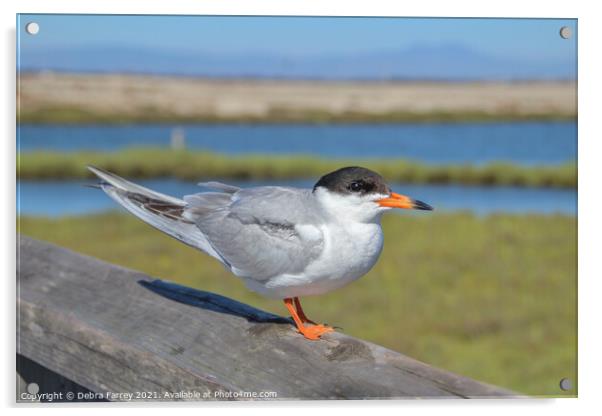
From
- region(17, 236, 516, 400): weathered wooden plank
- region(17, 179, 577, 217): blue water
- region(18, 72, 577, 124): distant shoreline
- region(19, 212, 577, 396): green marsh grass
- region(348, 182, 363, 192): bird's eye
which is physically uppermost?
region(18, 72, 577, 124): distant shoreline

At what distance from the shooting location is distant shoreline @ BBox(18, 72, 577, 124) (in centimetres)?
558

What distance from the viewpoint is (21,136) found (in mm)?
4789

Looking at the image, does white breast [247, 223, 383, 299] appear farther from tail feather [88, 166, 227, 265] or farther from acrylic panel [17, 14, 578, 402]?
tail feather [88, 166, 227, 265]

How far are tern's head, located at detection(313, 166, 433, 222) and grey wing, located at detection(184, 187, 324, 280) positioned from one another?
0.11 meters

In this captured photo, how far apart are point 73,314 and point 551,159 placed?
3.06m

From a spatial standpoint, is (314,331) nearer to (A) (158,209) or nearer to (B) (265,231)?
(B) (265,231)

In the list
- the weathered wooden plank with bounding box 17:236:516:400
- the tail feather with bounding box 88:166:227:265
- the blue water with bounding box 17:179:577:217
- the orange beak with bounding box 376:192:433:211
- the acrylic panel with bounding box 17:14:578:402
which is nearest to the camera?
the weathered wooden plank with bounding box 17:236:516:400

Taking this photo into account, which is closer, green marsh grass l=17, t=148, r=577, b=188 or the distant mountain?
the distant mountain

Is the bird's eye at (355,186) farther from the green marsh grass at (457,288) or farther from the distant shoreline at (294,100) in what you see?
the green marsh grass at (457,288)

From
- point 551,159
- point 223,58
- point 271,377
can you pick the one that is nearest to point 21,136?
point 223,58

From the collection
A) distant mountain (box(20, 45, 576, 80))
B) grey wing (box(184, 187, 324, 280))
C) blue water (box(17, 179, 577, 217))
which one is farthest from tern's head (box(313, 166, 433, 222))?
blue water (box(17, 179, 577, 217))

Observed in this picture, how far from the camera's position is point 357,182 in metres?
3.56

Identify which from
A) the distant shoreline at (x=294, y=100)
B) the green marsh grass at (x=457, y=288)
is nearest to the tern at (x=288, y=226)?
the distant shoreline at (x=294, y=100)

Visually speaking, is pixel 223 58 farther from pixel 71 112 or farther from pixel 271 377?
pixel 271 377
